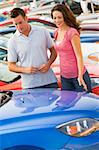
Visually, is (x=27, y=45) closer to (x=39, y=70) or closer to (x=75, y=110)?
(x=39, y=70)

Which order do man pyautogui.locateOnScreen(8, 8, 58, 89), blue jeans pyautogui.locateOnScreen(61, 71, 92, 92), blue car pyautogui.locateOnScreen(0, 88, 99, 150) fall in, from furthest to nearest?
blue jeans pyautogui.locateOnScreen(61, 71, 92, 92) < man pyautogui.locateOnScreen(8, 8, 58, 89) < blue car pyautogui.locateOnScreen(0, 88, 99, 150)

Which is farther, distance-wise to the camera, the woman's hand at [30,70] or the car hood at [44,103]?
the woman's hand at [30,70]

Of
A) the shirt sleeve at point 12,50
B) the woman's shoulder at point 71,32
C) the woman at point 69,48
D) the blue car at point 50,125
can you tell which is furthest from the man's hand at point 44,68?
the blue car at point 50,125

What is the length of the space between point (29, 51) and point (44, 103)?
1096mm

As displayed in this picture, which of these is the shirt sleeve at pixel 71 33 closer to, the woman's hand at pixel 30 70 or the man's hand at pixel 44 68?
the man's hand at pixel 44 68

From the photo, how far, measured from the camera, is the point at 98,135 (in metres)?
3.51

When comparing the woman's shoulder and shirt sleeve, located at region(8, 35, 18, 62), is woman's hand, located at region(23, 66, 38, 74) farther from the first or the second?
the woman's shoulder

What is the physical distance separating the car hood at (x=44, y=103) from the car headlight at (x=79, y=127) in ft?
0.67

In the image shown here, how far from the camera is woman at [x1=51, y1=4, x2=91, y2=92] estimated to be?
479 centimetres

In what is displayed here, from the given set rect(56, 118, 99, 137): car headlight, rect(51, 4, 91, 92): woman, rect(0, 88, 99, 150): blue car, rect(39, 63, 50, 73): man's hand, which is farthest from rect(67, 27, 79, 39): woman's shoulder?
rect(56, 118, 99, 137): car headlight

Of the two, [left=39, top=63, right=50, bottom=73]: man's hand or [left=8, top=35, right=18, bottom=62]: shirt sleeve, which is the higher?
[left=8, top=35, right=18, bottom=62]: shirt sleeve

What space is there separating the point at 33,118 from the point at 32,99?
0.65 metres

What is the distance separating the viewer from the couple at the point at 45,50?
4.82 meters

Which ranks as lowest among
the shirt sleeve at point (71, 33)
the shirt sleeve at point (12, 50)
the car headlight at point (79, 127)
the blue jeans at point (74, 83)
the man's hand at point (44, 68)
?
the blue jeans at point (74, 83)
